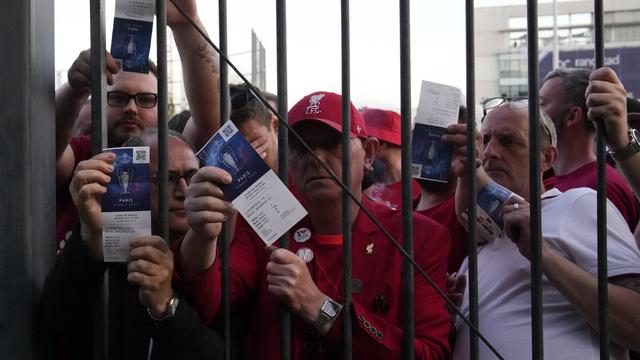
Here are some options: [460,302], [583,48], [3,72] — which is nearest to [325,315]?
[460,302]

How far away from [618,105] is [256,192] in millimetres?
822

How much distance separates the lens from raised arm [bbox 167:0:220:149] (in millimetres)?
2100

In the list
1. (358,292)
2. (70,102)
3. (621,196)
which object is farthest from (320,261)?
(621,196)

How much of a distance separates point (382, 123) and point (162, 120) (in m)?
2.50

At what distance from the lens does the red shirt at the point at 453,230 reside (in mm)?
2697

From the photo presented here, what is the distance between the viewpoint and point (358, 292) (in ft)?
6.60

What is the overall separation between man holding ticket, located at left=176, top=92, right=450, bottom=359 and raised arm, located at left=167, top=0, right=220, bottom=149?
261 mm

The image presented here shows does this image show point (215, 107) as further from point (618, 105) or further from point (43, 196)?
point (618, 105)

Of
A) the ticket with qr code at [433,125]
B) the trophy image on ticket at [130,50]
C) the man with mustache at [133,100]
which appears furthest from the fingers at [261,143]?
the trophy image on ticket at [130,50]

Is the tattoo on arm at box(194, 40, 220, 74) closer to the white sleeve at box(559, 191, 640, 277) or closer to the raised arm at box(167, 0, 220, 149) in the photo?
the raised arm at box(167, 0, 220, 149)

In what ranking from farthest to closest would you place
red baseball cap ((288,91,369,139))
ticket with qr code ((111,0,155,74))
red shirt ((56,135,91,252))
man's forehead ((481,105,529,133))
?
man's forehead ((481,105,529,133))
red shirt ((56,135,91,252))
red baseball cap ((288,91,369,139))
ticket with qr code ((111,0,155,74))

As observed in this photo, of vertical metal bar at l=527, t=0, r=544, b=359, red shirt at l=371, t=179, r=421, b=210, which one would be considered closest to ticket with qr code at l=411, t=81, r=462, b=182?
vertical metal bar at l=527, t=0, r=544, b=359

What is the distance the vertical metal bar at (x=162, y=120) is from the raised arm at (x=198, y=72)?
0.26m

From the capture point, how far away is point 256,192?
165 cm
